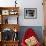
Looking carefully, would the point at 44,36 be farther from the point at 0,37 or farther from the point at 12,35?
the point at 0,37

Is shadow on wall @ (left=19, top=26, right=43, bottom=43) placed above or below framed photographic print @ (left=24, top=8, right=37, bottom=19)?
below

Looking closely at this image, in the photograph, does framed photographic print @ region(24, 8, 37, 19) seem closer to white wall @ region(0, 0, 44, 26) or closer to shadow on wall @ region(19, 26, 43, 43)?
white wall @ region(0, 0, 44, 26)

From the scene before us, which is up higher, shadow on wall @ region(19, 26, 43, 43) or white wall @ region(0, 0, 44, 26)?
white wall @ region(0, 0, 44, 26)

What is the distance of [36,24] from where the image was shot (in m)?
A: 6.10

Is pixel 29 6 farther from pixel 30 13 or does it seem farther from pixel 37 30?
pixel 37 30

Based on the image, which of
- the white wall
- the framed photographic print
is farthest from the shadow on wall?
the framed photographic print

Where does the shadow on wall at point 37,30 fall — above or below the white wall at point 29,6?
below

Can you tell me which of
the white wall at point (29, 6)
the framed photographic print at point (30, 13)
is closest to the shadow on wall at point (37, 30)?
the white wall at point (29, 6)

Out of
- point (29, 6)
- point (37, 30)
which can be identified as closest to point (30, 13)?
point (29, 6)

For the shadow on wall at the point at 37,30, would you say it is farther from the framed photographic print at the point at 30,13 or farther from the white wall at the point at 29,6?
the framed photographic print at the point at 30,13

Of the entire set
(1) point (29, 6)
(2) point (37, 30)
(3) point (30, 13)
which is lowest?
(2) point (37, 30)

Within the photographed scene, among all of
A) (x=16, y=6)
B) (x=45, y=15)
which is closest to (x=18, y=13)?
(x=16, y=6)

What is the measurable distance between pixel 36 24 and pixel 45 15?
2.02 ft

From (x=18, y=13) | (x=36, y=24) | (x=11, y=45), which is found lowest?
(x=11, y=45)
